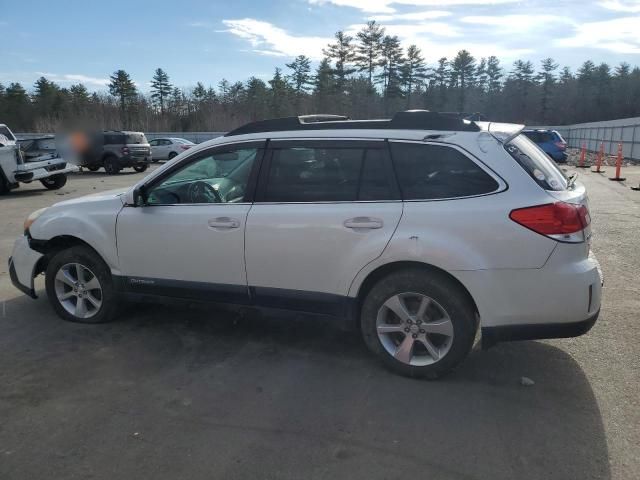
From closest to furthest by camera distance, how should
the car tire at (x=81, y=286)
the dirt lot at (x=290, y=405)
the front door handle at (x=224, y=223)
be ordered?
the dirt lot at (x=290, y=405) < the front door handle at (x=224, y=223) < the car tire at (x=81, y=286)

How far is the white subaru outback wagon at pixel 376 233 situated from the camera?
132 inches

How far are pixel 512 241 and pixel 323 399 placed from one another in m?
1.59

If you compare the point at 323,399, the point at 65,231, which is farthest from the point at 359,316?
the point at 65,231

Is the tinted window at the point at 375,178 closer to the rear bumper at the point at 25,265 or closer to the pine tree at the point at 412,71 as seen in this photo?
the rear bumper at the point at 25,265

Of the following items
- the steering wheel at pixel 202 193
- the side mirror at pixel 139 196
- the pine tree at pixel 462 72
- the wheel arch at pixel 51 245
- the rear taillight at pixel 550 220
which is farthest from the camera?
the pine tree at pixel 462 72

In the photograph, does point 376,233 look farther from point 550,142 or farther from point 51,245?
point 550,142

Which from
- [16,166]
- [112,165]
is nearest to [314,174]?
[16,166]

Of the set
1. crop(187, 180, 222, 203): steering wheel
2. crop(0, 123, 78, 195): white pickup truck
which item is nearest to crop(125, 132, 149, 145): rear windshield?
crop(0, 123, 78, 195): white pickup truck

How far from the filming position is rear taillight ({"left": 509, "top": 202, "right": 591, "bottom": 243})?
3277 millimetres

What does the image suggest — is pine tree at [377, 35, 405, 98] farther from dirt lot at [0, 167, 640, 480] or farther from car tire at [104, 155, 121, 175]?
dirt lot at [0, 167, 640, 480]

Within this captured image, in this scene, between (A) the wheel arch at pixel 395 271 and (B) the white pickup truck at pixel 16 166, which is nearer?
(A) the wheel arch at pixel 395 271

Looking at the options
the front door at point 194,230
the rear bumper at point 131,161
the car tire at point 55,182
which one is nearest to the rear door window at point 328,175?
the front door at point 194,230

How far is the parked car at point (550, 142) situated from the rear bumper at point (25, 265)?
913 inches

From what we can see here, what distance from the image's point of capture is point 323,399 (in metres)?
3.44
